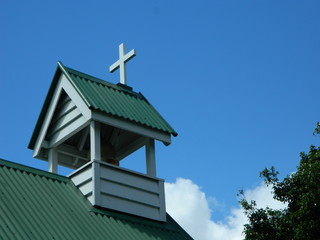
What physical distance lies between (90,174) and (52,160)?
2.21 meters

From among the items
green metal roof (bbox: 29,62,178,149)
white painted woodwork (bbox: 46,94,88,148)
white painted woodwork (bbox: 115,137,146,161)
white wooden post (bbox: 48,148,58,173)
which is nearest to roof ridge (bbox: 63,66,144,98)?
green metal roof (bbox: 29,62,178,149)

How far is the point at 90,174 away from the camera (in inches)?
616

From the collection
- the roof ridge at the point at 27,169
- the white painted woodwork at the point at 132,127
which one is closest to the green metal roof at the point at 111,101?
the white painted woodwork at the point at 132,127

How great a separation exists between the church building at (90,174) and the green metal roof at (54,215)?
2cm

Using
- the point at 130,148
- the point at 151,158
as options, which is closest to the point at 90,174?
the point at 151,158

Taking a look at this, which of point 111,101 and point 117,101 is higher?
point 117,101

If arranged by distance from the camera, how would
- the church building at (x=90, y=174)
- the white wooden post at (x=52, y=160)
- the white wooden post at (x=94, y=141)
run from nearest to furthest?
the church building at (x=90, y=174) < the white wooden post at (x=94, y=141) < the white wooden post at (x=52, y=160)

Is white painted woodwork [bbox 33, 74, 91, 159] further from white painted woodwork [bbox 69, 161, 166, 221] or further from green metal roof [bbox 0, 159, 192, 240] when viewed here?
green metal roof [bbox 0, 159, 192, 240]

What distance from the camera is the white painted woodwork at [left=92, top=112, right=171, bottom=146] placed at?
1634 centimetres

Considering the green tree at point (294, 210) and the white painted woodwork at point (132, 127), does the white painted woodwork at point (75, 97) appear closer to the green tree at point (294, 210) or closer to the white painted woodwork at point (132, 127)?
the white painted woodwork at point (132, 127)

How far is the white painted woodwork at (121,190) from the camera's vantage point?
50.8 feet

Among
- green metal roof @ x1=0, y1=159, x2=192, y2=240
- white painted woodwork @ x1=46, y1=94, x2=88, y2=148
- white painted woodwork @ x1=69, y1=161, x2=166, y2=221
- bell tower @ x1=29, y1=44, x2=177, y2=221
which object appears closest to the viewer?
green metal roof @ x1=0, y1=159, x2=192, y2=240

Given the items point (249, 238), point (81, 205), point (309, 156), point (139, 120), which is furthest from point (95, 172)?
point (309, 156)

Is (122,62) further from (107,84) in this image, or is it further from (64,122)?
(64,122)
